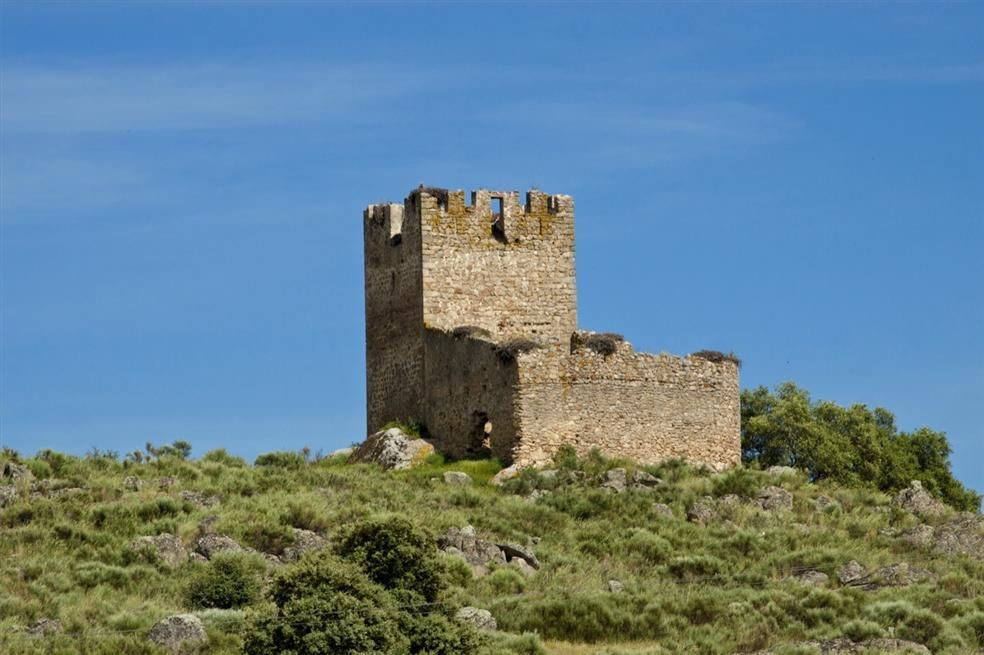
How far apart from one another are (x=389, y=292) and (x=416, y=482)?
5.95 metres

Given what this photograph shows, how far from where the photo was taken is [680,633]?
35.3 metres

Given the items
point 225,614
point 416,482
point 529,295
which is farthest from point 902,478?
point 225,614

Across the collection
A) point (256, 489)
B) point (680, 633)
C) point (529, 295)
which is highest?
point (529, 295)

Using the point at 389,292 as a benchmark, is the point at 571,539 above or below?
below

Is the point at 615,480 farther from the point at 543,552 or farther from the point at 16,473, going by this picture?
the point at 16,473

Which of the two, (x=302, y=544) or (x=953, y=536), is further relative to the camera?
(x=953, y=536)

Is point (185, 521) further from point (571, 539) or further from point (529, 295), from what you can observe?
point (529, 295)

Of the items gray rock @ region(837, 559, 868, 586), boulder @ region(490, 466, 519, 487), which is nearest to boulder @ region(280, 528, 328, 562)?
boulder @ region(490, 466, 519, 487)

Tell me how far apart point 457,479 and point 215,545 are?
668 centimetres

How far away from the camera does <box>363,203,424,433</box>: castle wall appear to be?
48.0m

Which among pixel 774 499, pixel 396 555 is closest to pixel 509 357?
pixel 774 499

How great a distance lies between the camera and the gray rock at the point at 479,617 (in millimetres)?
35000

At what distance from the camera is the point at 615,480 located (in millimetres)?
44312

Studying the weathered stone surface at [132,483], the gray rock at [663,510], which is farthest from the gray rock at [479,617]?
the weathered stone surface at [132,483]
